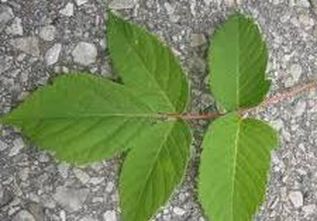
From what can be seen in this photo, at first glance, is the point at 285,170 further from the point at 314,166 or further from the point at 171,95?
the point at 171,95

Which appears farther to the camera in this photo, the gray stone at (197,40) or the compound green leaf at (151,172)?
the gray stone at (197,40)

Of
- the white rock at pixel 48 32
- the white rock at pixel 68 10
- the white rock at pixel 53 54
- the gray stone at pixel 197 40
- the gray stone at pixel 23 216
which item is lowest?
the gray stone at pixel 23 216

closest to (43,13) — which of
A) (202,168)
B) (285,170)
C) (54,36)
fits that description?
(54,36)

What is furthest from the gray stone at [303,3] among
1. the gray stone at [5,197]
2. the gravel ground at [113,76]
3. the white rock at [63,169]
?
the gray stone at [5,197]

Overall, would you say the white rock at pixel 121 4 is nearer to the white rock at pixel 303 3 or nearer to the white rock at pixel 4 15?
the white rock at pixel 4 15

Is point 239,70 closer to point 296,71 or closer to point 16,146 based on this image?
point 296,71

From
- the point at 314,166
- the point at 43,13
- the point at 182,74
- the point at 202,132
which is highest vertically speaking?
the point at 43,13
